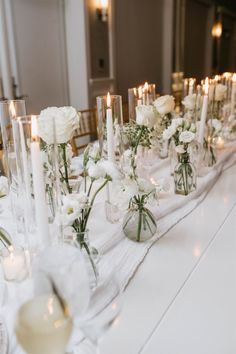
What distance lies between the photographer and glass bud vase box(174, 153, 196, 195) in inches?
49.2

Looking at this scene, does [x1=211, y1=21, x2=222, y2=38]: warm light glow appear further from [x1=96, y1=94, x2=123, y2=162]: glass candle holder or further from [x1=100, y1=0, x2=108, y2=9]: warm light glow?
[x1=96, y1=94, x2=123, y2=162]: glass candle holder

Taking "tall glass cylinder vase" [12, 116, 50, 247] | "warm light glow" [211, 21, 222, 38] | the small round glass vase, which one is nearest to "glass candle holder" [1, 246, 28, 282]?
"tall glass cylinder vase" [12, 116, 50, 247]

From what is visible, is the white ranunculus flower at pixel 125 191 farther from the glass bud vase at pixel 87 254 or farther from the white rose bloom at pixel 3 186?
the white rose bloom at pixel 3 186

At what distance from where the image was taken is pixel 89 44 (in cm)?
379

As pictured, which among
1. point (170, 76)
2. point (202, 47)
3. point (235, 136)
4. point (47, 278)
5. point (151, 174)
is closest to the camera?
point (47, 278)

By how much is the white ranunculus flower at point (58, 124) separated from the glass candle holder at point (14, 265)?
254mm

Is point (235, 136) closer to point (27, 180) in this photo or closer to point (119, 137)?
point (119, 137)

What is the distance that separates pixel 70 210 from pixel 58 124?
0.63ft

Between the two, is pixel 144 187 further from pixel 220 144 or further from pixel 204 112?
pixel 220 144

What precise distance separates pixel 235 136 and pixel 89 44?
230 centimetres

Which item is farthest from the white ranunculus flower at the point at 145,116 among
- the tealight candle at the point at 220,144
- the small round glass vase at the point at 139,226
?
the tealight candle at the point at 220,144

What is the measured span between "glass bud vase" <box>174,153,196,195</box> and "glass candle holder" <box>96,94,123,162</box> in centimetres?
23

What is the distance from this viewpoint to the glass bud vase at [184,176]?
4.10ft

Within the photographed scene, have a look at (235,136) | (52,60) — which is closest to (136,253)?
(235,136)
